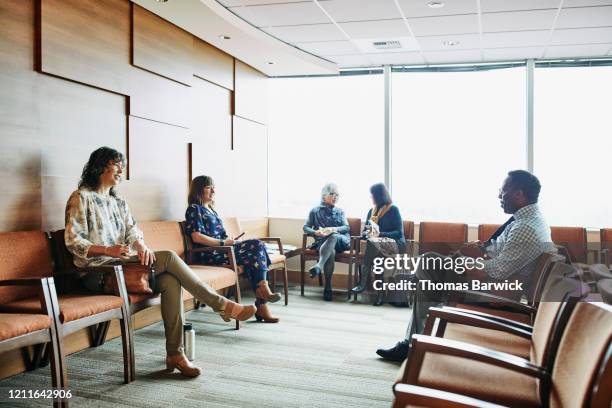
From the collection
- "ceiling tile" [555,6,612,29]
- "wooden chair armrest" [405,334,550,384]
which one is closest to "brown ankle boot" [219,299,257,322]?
"wooden chair armrest" [405,334,550,384]

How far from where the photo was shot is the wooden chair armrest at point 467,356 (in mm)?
1840

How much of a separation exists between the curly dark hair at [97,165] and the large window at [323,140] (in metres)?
3.93

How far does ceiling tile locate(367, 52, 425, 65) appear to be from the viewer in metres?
6.82

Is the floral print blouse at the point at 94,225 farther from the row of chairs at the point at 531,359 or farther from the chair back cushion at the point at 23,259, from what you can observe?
the row of chairs at the point at 531,359

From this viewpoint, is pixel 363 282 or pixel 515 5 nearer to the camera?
pixel 515 5

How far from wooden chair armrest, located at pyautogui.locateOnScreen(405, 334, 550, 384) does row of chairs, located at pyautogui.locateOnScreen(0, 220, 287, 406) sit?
6.35 ft

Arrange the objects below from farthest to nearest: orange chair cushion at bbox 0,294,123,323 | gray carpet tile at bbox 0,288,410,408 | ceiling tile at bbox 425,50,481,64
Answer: ceiling tile at bbox 425,50,481,64 < gray carpet tile at bbox 0,288,410,408 < orange chair cushion at bbox 0,294,123,323

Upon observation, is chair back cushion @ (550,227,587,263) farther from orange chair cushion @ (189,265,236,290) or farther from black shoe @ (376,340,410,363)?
orange chair cushion @ (189,265,236,290)

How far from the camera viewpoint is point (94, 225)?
3.84 m

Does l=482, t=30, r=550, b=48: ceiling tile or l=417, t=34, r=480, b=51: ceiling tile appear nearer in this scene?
l=482, t=30, r=550, b=48: ceiling tile

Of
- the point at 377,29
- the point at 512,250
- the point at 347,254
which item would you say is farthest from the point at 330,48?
the point at 512,250

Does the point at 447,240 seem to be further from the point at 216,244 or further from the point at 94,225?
the point at 94,225


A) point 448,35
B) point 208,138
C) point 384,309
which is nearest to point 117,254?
point 208,138

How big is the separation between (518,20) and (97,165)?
407 centimetres
